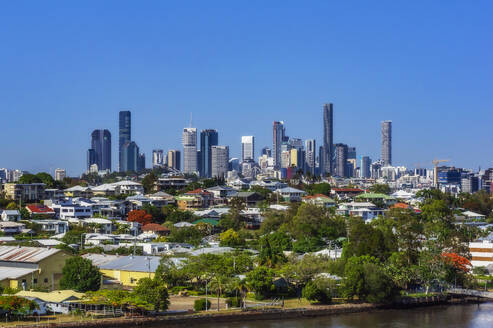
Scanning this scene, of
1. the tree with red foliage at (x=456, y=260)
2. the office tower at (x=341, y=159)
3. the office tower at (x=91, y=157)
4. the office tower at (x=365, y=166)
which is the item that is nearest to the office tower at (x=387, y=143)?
the office tower at (x=365, y=166)

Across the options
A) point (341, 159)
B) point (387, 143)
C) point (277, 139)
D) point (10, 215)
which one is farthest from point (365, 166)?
point (10, 215)

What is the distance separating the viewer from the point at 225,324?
19781 millimetres

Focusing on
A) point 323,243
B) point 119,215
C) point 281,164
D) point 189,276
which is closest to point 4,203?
point 119,215

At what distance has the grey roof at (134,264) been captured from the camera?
80.9 ft

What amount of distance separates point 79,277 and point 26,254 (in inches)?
139

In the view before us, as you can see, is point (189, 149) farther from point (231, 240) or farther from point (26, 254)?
point (26, 254)

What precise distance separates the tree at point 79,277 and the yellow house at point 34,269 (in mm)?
1107

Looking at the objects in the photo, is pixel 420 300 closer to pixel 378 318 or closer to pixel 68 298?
pixel 378 318

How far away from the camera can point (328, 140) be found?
174500mm

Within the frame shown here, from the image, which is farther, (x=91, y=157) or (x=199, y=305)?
(x=91, y=157)

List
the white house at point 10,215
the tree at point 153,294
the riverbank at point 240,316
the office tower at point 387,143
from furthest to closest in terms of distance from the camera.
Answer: the office tower at point 387,143
the white house at point 10,215
the tree at point 153,294
the riverbank at point 240,316

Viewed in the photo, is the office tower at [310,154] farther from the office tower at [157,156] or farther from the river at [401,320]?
the river at [401,320]

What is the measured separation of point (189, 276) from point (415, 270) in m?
7.97

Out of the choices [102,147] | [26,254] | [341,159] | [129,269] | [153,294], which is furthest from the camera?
[341,159]
